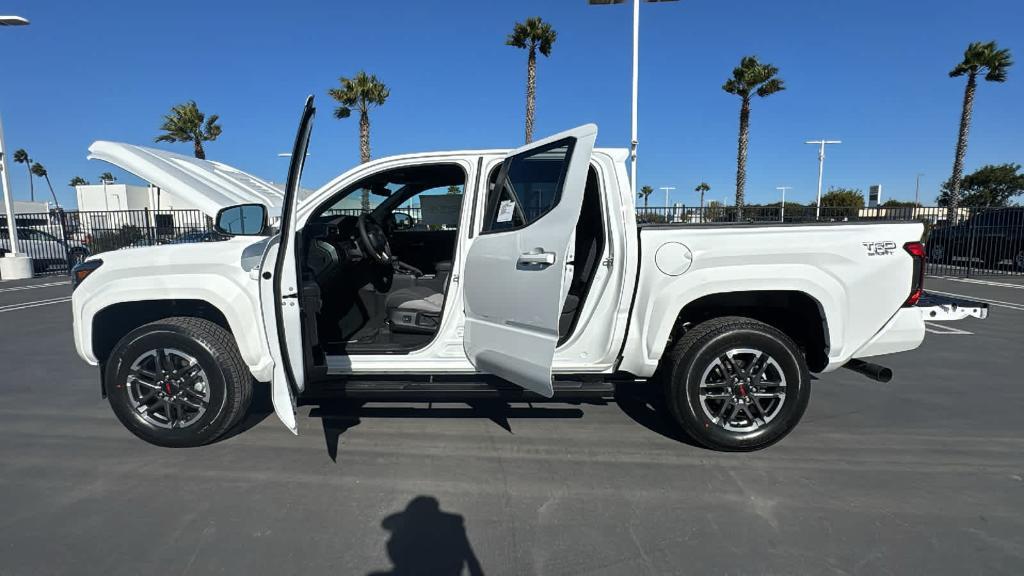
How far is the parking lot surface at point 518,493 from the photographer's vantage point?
2.07m

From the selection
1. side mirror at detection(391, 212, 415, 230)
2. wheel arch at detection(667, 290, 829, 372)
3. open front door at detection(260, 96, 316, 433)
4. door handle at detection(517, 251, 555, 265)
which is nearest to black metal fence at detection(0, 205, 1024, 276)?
side mirror at detection(391, 212, 415, 230)

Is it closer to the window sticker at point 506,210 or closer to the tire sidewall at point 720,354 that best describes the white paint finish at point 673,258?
the tire sidewall at point 720,354

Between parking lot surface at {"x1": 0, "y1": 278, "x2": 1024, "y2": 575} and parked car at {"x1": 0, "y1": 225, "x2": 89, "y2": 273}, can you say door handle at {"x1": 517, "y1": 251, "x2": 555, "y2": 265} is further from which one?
parked car at {"x1": 0, "y1": 225, "x2": 89, "y2": 273}

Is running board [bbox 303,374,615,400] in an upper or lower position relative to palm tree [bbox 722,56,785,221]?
lower

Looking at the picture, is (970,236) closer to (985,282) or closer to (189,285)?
(985,282)

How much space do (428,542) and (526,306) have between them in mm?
1241

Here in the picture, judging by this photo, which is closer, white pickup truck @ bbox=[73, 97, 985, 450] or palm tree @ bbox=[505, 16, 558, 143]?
white pickup truck @ bbox=[73, 97, 985, 450]

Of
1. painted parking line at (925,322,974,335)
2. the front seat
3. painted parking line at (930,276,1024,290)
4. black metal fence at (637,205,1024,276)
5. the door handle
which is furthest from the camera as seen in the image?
black metal fence at (637,205,1024,276)

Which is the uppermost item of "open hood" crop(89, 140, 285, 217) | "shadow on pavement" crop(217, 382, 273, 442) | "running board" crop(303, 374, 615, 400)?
"open hood" crop(89, 140, 285, 217)

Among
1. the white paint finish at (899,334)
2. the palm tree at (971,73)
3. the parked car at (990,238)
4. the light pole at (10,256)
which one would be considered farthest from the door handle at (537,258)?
the palm tree at (971,73)

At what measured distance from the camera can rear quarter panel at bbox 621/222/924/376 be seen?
280 cm

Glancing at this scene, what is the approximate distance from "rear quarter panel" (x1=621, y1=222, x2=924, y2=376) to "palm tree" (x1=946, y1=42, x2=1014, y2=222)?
2294 cm

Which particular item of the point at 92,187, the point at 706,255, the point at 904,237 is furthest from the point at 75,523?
the point at 92,187

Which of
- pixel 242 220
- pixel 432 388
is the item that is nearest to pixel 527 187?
pixel 432 388
